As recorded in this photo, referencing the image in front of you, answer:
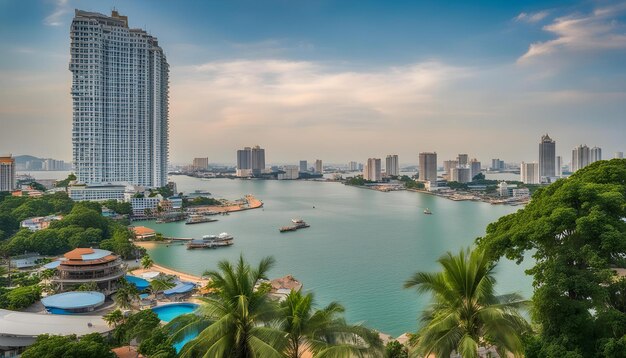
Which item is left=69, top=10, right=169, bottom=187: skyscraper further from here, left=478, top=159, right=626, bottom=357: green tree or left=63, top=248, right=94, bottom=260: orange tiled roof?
left=478, top=159, right=626, bottom=357: green tree

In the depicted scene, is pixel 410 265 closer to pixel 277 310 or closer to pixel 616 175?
Answer: pixel 616 175

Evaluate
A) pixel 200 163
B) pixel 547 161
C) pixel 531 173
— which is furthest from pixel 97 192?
pixel 200 163

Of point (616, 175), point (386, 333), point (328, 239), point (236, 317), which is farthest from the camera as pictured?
point (328, 239)

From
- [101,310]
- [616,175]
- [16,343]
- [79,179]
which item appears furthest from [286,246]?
[79,179]

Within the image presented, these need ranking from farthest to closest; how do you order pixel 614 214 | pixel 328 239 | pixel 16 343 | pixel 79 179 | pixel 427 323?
pixel 79 179 < pixel 328 239 < pixel 16 343 < pixel 614 214 < pixel 427 323

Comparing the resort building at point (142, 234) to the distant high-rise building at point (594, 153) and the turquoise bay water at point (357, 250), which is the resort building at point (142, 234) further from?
the distant high-rise building at point (594, 153)

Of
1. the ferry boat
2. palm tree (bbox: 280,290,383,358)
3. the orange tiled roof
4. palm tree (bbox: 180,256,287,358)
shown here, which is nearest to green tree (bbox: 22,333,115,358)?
palm tree (bbox: 180,256,287,358)
